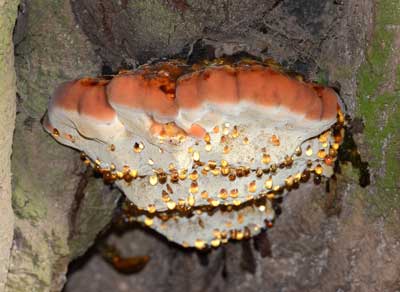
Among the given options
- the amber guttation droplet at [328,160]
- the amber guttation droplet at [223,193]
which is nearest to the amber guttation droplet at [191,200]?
the amber guttation droplet at [223,193]

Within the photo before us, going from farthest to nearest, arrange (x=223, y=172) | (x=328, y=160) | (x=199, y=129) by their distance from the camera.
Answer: (x=328, y=160), (x=223, y=172), (x=199, y=129)

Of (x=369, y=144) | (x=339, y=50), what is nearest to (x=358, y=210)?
(x=369, y=144)

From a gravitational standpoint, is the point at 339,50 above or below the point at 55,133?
above

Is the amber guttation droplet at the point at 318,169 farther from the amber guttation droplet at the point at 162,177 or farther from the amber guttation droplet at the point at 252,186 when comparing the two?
the amber guttation droplet at the point at 162,177

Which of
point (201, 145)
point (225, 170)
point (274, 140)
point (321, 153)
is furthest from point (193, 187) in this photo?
point (321, 153)

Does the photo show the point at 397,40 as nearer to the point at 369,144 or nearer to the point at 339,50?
the point at 339,50

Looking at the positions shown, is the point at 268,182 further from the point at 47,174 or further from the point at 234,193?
the point at 47,174
